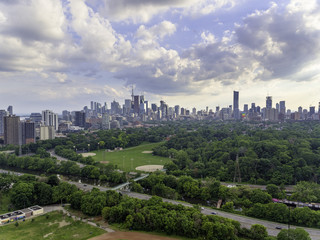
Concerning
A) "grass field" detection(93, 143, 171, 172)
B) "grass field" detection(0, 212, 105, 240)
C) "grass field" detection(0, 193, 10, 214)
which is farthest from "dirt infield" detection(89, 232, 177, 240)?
"grass field" detection(93, 143, 171, 172)

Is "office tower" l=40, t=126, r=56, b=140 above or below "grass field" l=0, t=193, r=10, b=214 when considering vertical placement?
above

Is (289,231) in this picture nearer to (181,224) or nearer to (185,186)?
(181,224)

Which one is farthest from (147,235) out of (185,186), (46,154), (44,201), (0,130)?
(0,130)

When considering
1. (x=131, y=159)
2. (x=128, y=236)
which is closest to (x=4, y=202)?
(x=128, y=236)

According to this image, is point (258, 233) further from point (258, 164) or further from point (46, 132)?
point (46, 132)

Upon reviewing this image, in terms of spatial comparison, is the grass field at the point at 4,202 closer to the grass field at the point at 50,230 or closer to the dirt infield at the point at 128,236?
the grass field at the point at 50,230

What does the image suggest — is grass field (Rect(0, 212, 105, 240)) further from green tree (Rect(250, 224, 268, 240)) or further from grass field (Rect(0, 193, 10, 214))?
green tree (Rect(250, 224, 268, 240))

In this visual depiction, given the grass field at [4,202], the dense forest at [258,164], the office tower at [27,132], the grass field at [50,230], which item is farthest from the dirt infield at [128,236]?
the office tower at [27,132]
